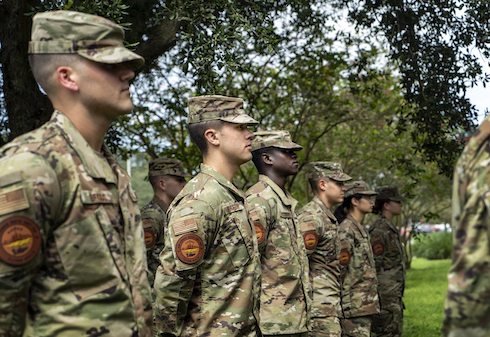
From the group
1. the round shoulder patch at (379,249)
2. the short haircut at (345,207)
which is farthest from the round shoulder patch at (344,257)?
the round shoulder patch at (379,249)

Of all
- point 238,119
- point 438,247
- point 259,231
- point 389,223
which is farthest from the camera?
point 438,247

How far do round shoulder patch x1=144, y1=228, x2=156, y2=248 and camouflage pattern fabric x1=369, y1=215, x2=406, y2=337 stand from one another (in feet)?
12.6

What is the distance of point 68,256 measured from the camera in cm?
180

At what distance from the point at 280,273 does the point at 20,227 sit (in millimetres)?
2819

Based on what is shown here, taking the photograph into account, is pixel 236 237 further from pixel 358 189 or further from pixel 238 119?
pixel 358 189

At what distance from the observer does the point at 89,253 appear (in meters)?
1.84

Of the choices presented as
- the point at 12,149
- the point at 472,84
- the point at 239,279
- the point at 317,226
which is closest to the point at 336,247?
the point at 317,226

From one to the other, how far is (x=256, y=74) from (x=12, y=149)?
7270mm

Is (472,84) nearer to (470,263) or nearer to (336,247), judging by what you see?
(336,247)

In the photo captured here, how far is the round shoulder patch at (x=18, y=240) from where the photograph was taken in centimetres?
164

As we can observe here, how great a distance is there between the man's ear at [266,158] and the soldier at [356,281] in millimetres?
2064

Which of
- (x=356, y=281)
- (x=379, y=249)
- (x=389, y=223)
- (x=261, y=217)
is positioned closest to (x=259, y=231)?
(x=261, y=217)

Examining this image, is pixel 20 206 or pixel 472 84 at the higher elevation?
pixel 472 84

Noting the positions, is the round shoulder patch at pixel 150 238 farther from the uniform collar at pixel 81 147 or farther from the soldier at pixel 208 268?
the uniform collar at pixel 81 147
